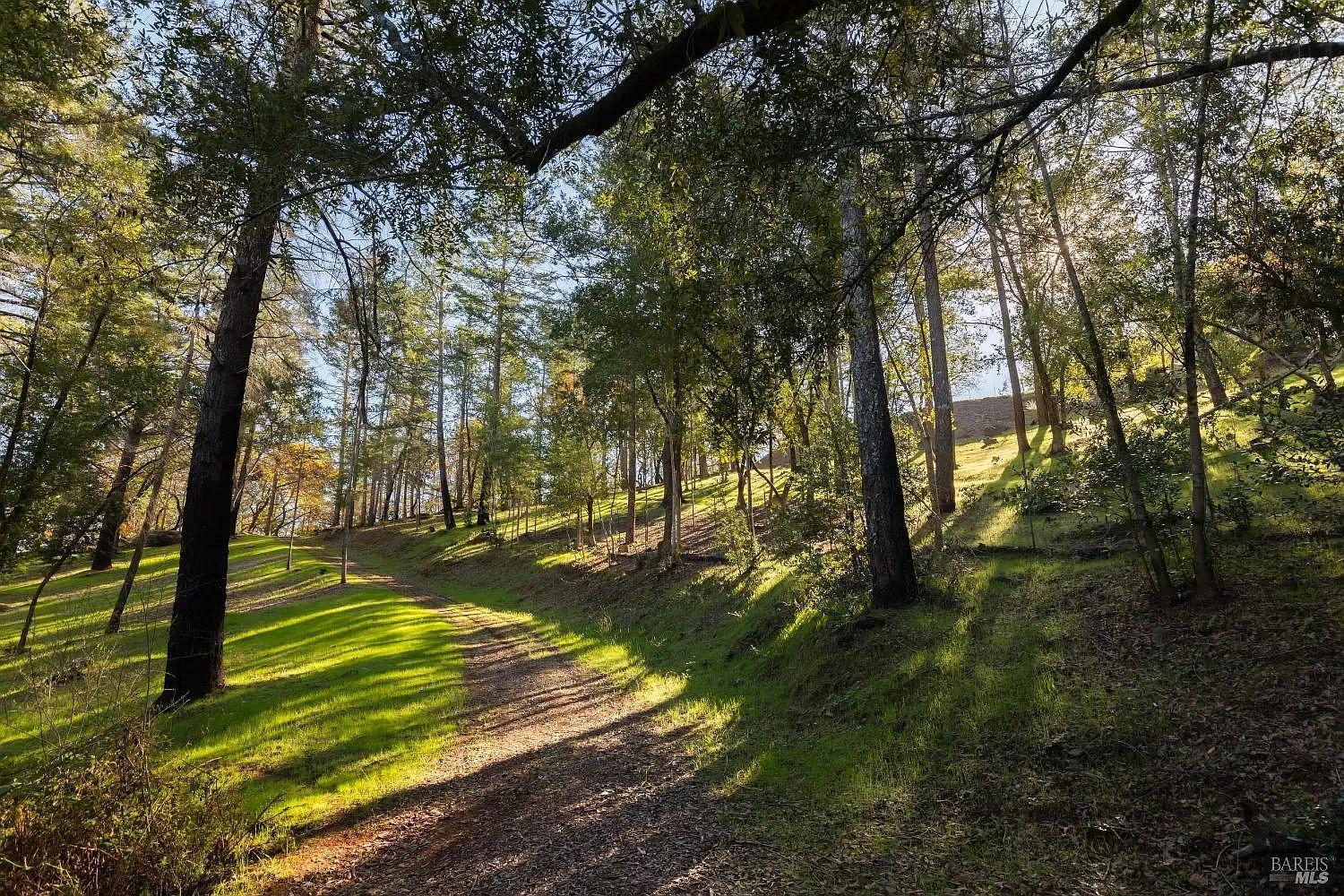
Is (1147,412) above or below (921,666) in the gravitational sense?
above

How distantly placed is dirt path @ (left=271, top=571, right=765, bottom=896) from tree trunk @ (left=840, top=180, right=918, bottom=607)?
407 centimetres

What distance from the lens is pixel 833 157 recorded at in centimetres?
486

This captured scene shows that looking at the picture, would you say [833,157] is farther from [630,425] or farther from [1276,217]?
[630,425]

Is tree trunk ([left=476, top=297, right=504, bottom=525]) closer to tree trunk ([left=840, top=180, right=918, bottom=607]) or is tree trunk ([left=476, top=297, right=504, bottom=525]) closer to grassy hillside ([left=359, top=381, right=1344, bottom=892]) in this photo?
grassy hillside ([left=359, top=381, right=1344, bottom=892])

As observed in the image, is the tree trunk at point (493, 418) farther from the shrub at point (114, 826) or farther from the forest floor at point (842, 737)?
the shrub at point (114, 826)

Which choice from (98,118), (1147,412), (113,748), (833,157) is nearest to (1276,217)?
(1147,412)

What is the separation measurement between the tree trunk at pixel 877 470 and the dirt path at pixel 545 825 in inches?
160

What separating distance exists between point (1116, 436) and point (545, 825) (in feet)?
23.8

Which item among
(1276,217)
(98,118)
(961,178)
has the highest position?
(98,118)

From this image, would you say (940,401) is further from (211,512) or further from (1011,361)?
(211,512)

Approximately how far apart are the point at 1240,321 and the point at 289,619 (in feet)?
67.0

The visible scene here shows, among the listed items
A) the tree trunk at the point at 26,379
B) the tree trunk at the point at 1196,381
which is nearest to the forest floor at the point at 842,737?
the tree trunk at the point at 1196,381

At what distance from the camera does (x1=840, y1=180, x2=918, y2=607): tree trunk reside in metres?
8.47

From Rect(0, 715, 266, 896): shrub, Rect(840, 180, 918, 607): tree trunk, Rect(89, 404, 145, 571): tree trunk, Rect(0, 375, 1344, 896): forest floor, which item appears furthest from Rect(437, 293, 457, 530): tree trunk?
Rect(0, 715, 266, 896): shrub
